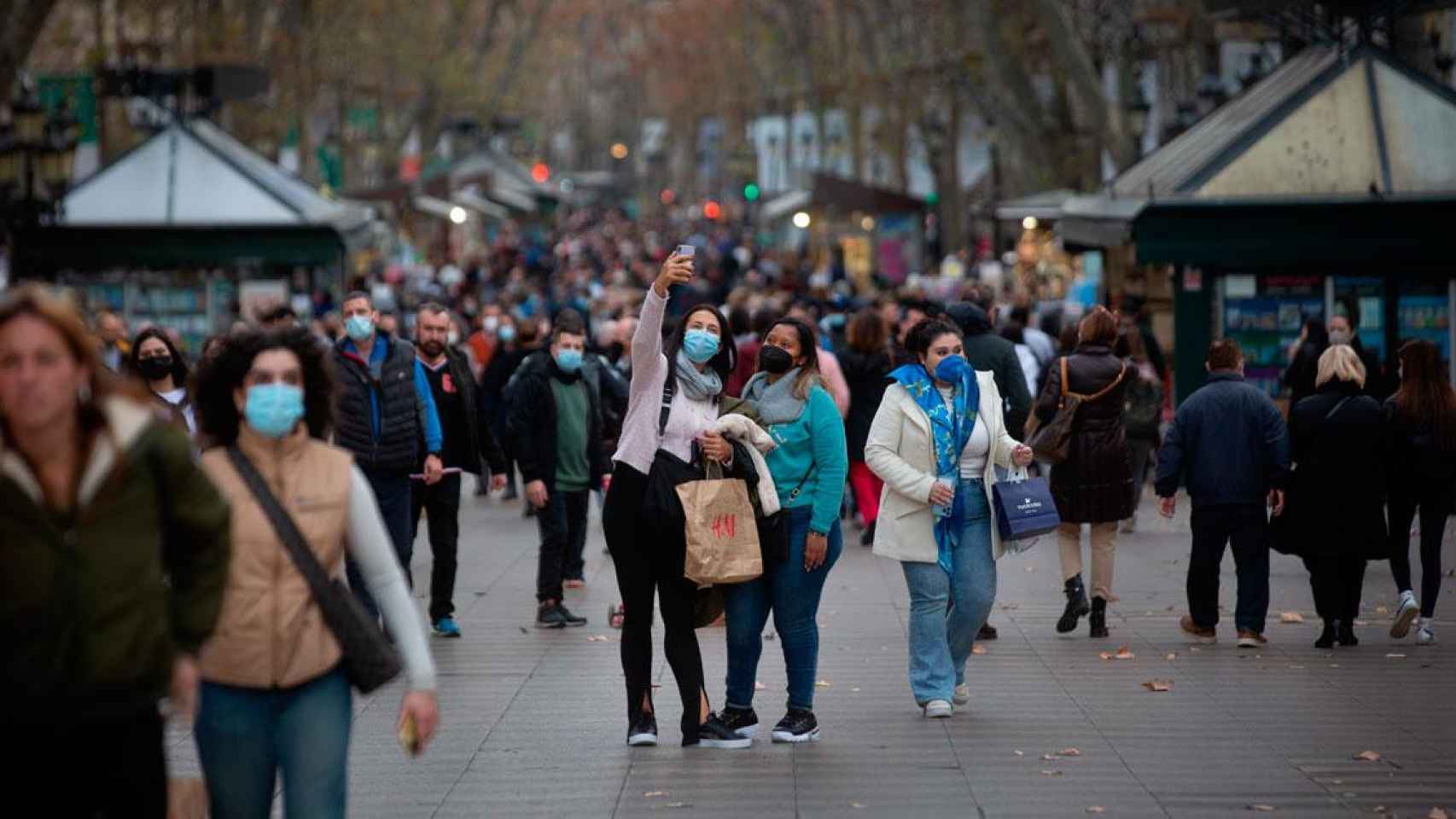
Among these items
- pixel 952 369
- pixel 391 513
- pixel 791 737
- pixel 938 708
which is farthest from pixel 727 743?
pixel 391 513

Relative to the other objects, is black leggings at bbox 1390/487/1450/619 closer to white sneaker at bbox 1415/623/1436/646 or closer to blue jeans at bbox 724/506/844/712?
white sneaker at bbox 1415/623/1436/646

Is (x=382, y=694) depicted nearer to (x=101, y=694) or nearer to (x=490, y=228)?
(x=101, y=694)

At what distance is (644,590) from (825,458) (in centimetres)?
86

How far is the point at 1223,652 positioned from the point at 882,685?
6.51 ft

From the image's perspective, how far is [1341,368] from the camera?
11812 mm

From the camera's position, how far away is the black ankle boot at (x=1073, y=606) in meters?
12.3

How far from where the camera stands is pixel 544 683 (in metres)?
10.8

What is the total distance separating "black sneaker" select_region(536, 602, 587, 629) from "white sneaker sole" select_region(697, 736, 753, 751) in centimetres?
387

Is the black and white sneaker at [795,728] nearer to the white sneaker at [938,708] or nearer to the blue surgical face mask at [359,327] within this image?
the white sneaker at [938,708]

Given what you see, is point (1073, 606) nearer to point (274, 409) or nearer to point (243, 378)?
point (243, 378)

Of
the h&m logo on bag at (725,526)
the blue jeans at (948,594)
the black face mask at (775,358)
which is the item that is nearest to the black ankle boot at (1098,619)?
the blue jeans at (948,594)

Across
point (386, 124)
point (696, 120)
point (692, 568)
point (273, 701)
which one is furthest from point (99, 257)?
point (696, 120)

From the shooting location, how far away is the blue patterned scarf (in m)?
9.42

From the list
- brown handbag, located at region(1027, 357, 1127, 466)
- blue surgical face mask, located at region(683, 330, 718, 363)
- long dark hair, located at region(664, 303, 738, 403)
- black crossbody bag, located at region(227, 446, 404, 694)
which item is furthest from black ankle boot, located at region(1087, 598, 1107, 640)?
black crossbody bag, located at region(227, 446, 404, 694)
